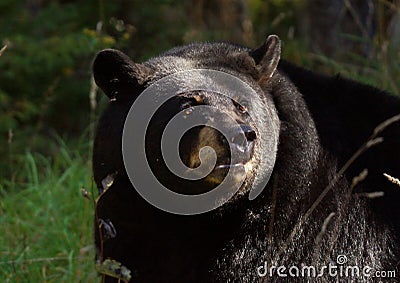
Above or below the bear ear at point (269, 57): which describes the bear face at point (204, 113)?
below

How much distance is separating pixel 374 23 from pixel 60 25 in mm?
3291

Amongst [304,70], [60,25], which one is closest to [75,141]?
[60,25]

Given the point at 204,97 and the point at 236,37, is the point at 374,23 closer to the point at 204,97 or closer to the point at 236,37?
the point at 236,37

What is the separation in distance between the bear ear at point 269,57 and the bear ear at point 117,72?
1.66 ft

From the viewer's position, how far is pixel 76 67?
8406 millimetres

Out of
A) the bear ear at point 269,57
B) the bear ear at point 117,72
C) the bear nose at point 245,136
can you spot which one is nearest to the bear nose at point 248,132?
the bear nose at point 245,136

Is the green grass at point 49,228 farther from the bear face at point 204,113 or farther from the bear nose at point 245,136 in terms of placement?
the bear nose at point 245,136

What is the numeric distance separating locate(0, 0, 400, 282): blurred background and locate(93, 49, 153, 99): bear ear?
1.10 metres

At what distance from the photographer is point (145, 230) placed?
3.80 meters

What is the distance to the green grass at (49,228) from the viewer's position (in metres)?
4.69

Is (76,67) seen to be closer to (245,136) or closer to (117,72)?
(117,72)

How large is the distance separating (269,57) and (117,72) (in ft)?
2.29

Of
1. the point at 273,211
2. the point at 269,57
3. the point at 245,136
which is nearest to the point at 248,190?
the point at 273,211

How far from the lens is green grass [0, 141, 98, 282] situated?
4.69m
